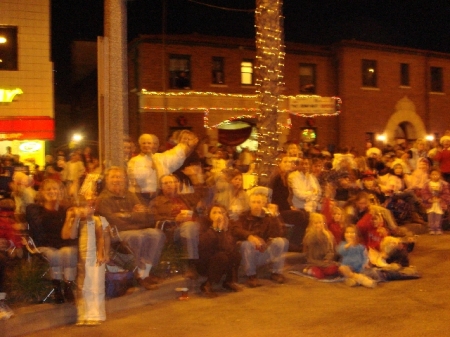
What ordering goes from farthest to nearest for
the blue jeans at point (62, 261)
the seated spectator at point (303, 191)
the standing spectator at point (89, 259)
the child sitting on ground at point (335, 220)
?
the seated spectator at point (303, 191)
the child sitting on ground at point (335, 220)
the blue jeans at point (62, 261)
the standing spectator at point (89, 259)

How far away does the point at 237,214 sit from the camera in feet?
31.1

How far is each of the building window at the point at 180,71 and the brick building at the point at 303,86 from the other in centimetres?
4

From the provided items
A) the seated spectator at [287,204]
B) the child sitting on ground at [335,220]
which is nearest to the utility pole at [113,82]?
the seated spectator at [287,204]

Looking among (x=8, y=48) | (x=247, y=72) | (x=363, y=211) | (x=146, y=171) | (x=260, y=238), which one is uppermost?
(x=247, y=72)

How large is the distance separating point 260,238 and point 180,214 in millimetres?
1133

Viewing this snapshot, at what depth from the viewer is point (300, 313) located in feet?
25.0

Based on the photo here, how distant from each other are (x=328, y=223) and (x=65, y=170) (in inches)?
282

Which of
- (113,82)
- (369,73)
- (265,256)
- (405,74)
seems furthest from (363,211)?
(405,74)

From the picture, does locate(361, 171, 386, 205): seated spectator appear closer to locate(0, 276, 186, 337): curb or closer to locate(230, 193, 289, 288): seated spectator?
locate(230, 193, 289, 288): seated spectator

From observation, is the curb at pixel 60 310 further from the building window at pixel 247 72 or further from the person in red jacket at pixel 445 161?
the building window at pixel 247 72

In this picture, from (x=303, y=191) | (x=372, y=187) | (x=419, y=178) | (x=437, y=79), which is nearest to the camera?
(x=303, y=191)

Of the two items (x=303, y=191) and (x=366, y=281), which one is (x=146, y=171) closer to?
(x=303, y=191)

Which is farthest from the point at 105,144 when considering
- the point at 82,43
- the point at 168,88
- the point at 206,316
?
the point at 82,43

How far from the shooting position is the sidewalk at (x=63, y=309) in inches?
272
